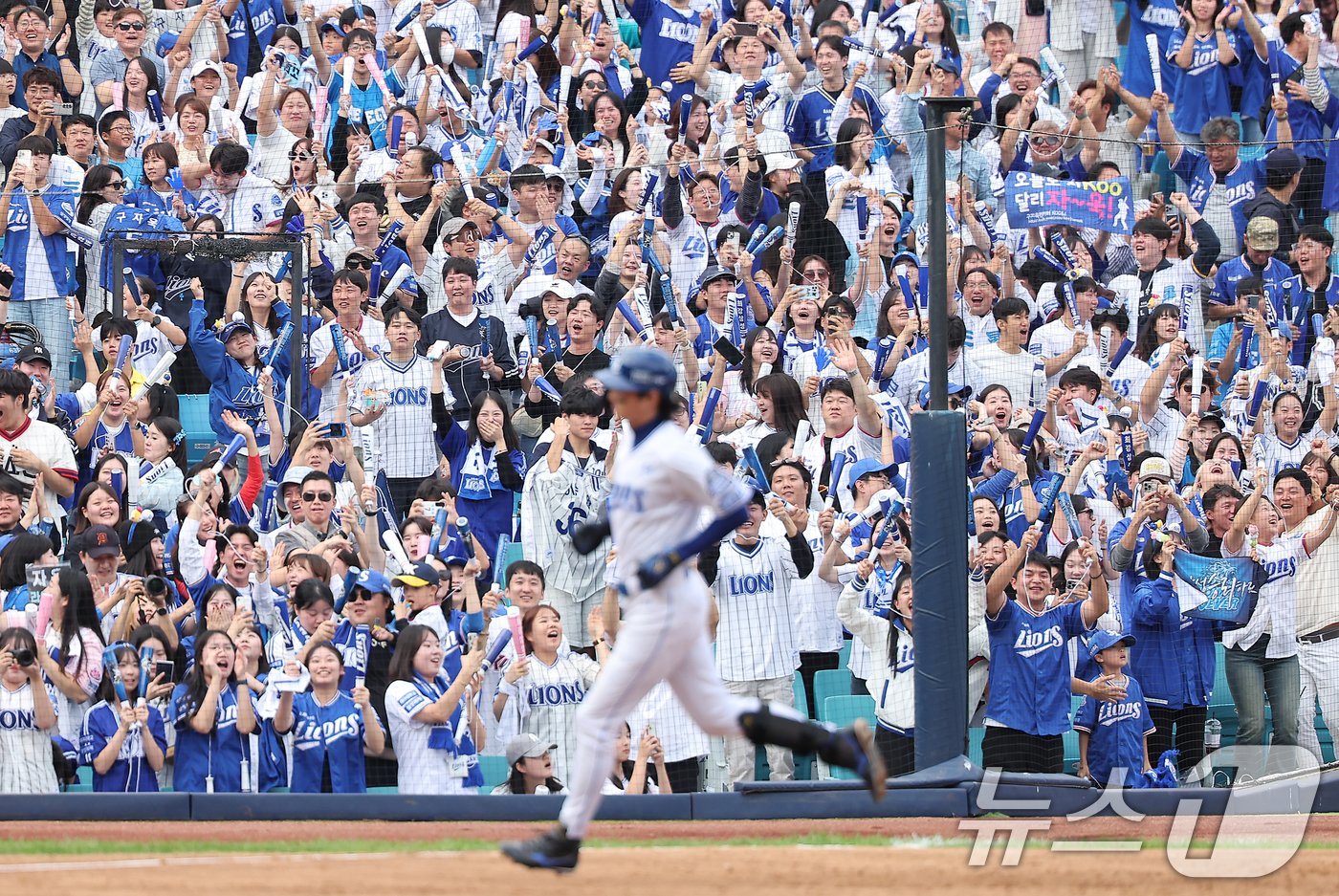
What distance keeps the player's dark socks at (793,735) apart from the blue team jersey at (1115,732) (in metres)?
3.74

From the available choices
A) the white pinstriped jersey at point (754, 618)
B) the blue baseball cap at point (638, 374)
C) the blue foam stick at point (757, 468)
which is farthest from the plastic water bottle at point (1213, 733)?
the blue baseball cap at point (638, 374)

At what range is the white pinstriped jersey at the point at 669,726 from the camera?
29.3 ft

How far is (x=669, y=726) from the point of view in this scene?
898 centimetres

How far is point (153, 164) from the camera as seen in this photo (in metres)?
11.6

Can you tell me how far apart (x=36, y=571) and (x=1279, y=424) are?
7.20 metres

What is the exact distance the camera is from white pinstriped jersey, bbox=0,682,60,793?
8539mm

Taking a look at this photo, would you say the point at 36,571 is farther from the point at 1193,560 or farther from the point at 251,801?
the point at 1193,560

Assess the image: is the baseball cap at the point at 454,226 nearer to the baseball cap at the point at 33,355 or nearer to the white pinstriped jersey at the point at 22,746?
the baseball cap at the point at 33,355

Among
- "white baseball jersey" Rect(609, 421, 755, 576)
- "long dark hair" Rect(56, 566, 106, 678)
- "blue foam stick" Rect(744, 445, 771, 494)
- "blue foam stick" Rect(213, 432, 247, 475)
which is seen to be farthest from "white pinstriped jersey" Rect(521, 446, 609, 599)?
"white baseball jersey" Rect(609, 421, 755, 576)

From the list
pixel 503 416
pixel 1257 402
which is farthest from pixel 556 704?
pixel 1257 402

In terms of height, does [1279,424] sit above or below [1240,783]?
above

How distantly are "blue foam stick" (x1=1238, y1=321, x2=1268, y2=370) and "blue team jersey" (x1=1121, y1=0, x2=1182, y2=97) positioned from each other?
3972mm

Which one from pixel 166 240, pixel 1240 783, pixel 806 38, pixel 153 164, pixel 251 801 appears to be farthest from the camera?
pixel 806 38

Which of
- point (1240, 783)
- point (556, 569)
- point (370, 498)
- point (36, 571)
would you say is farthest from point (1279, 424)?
point (36, 571)
